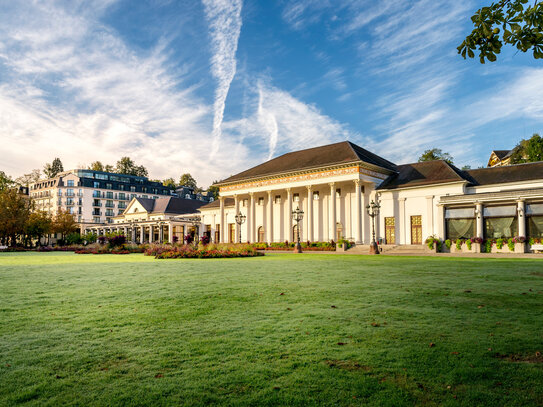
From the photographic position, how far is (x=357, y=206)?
150 ft

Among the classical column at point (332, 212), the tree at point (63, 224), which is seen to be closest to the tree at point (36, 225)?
the tree at point (63, 224)

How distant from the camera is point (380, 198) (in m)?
47.5

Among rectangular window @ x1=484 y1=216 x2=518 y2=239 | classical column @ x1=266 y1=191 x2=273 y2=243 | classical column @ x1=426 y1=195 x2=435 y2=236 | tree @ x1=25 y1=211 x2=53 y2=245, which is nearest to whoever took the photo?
rectangular window @ x1=484 y1=216 x2=518 y2=239

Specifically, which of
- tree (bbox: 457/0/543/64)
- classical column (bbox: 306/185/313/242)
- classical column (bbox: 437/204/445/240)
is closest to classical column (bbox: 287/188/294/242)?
classical column (bbox: 306/185/313/242)

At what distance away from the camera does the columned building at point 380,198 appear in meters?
37.4

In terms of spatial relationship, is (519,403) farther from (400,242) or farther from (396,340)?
(400,242)

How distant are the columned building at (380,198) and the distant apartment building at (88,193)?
193 feet

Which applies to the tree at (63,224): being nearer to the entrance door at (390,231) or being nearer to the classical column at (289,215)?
the classical column at (289,215)

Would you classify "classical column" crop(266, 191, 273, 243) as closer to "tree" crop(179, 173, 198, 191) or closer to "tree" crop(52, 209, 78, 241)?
"tree" crop(52, 209, 78, 241)

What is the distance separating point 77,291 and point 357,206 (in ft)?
128

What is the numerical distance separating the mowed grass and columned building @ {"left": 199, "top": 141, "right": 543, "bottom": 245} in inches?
1267

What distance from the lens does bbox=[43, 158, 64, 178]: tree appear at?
126 meters

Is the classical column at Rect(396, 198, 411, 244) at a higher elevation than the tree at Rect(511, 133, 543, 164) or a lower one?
lower

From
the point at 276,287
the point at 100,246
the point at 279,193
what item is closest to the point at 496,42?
the point at 276,287
